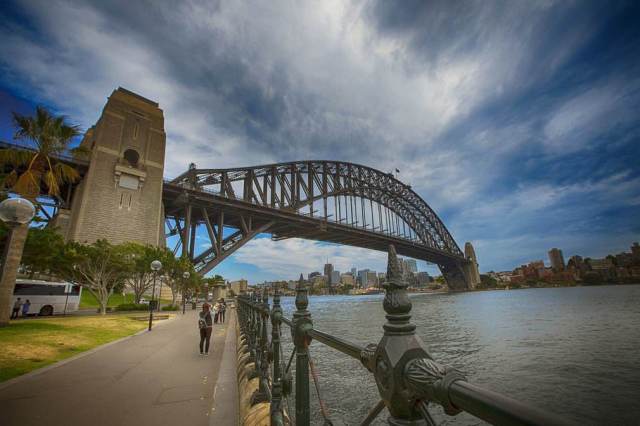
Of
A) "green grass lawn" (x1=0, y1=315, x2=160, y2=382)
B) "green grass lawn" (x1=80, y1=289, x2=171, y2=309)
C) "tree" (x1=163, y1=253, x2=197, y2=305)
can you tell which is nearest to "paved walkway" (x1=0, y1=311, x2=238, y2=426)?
"green grass lawn" (x1=0, y1=315, x2=160, y2=382)

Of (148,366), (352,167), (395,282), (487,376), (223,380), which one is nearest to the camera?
(395,282)

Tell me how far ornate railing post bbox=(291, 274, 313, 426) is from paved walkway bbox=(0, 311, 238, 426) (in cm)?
228

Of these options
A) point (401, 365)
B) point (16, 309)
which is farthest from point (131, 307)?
point (401, 365)

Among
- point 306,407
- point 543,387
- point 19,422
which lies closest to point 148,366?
point 19,422

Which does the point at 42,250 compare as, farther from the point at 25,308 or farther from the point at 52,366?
the point at 52,366

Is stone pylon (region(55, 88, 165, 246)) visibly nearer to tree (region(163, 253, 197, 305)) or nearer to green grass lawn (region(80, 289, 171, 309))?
tree (region(163, 253, 197, 305))

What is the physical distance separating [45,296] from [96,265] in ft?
11.1

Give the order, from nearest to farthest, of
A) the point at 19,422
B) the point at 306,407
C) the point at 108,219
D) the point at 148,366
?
the point at 306,407 < the point at 19,422 < the point at 148,366 < the point at 108,219

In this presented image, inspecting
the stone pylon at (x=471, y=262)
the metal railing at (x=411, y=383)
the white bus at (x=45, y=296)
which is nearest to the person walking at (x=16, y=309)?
the white bus at (x=45, y=296)

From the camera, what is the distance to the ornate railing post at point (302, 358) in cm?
230

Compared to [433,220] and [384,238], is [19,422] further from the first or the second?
[433,220]

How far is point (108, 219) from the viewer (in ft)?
90.4

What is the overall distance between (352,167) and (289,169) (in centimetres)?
2286

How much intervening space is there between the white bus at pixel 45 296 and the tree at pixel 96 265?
1.00 meters
